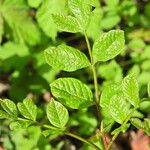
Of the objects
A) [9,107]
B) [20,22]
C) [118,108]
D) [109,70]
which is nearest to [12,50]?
[20,22]

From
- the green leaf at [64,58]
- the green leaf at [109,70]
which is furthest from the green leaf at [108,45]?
the green leaf at [109,70]

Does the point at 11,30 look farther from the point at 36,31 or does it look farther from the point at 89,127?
the point at 89,127

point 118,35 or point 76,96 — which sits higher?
point 118,35

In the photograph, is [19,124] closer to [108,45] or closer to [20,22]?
[108,45]

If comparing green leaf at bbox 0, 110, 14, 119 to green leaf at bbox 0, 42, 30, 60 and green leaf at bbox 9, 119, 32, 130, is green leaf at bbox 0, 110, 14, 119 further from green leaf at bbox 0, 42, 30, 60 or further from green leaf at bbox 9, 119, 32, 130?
green leaf at bbox 0, 42, 30, 60

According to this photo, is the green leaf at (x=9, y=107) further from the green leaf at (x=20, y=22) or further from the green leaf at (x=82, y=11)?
the green leaf at (x=20, y=22)

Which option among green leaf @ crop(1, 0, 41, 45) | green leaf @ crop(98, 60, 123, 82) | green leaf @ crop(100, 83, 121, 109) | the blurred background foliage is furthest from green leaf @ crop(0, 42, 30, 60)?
green leaf @ crop(100, 83, 121, 109)

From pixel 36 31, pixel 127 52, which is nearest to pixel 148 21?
pixel 127 52
